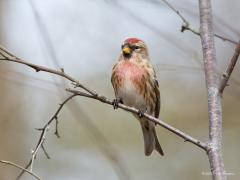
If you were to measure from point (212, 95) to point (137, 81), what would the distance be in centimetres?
216

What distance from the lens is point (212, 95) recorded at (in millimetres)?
2799

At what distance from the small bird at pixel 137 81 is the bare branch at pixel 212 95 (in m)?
1.93

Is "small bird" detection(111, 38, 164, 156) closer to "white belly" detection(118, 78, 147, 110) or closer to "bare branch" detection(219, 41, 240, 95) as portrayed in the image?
"white belly" detection(118, 78, 147, 110)

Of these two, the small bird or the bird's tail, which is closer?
the small bird

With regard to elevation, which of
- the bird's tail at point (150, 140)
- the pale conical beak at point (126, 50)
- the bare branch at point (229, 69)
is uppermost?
the pale conical beak at point (126, 50)

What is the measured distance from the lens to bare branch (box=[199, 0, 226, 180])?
2.57 metres

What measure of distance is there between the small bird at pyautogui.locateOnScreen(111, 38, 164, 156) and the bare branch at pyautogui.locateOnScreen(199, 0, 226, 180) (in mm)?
1935

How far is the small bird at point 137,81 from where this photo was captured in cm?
493

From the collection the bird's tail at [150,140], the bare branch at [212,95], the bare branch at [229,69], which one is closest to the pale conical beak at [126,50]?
the bird's tail at [150,140]

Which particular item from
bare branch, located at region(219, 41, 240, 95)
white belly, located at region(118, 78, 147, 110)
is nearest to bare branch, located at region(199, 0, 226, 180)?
bare branch, located at region(219, 41, 240, 95)

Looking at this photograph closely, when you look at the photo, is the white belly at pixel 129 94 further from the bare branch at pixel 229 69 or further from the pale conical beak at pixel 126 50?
the bare branch at pixel 229 69

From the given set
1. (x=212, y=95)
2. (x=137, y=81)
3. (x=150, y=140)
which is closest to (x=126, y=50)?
(x=137, y=81)

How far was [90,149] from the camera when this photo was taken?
810 centimetres

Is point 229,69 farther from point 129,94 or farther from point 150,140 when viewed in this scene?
point 150,140
